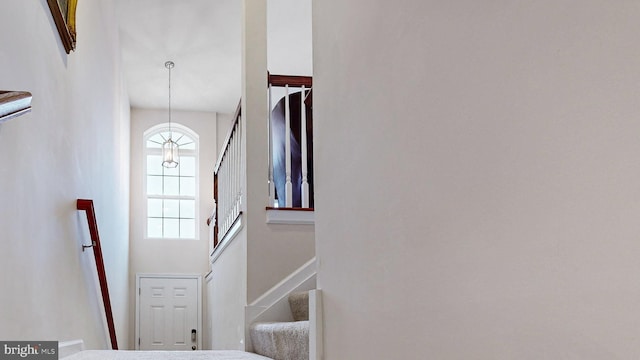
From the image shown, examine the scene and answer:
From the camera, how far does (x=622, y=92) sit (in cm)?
68

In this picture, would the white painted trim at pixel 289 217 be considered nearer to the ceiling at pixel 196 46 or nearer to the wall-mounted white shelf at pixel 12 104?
the wall-mounted white shelf at pixel 12 104

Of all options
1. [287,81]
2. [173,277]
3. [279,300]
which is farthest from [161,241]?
[279,300]

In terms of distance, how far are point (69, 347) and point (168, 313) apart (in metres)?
6.02

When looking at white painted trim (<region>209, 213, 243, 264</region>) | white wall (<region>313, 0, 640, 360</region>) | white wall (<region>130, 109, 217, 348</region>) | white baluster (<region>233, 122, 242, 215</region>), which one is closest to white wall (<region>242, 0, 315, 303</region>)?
white painted trim (<region>209, 213, 243, 264</region>)

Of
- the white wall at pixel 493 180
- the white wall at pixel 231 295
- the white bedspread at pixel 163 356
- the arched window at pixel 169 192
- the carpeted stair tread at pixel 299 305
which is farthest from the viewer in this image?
the arched window at pixel 169 192

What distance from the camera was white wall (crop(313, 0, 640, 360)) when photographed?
70 cm

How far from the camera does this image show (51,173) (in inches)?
127

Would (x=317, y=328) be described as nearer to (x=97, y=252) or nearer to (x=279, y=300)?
(x=279, y=300)

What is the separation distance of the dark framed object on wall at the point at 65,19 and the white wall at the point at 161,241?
6151mm

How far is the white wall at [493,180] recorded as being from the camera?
0.70 meters

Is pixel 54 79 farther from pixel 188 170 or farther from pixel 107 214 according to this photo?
pixel 188 170

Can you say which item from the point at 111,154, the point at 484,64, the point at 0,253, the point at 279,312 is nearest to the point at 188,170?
the point at 111,154

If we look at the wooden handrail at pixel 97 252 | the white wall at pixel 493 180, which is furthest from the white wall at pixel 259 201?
the white wall at pixel 493 180

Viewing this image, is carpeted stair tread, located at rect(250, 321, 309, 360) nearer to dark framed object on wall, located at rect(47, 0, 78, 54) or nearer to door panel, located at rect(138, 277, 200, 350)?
dark framed object on wall, located at rect(47, 0, 78, 54)
